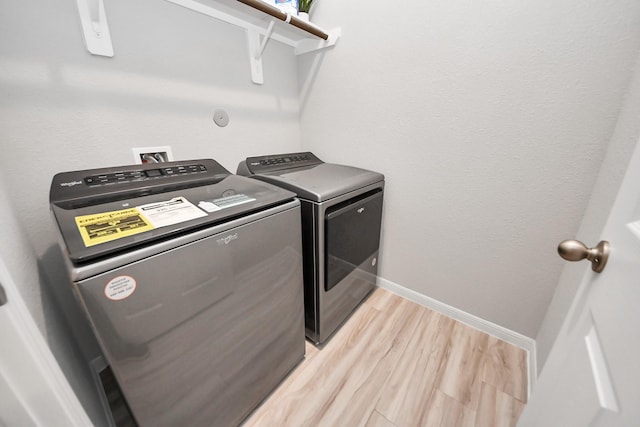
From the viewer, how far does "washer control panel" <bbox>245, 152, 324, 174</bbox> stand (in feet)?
4.24

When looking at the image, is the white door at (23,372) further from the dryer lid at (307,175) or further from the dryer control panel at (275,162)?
the dryer control panel at (275,162)

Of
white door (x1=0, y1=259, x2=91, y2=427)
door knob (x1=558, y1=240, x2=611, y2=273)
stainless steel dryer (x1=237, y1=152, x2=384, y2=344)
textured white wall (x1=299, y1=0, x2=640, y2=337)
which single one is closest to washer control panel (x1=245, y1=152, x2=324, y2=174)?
stainless steel dryer (x1=237, y1=152, x2=384, y2=344)

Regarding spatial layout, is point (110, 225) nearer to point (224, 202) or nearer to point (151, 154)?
point (224, 202)

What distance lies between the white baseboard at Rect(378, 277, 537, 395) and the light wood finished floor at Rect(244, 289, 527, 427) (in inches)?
1.1

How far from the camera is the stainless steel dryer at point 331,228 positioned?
3.49 ft

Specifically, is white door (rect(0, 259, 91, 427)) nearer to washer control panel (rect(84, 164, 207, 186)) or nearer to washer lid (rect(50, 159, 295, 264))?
washer lid (rect(50, 159, 295, 264))

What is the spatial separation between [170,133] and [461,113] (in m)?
1.42

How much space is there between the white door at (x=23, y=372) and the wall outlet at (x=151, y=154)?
0.79m

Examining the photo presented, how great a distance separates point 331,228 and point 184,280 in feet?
2.08

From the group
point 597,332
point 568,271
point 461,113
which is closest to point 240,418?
point 597,332

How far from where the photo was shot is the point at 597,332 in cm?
42

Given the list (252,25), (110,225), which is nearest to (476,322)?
(110,225)

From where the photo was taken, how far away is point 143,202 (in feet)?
2.48

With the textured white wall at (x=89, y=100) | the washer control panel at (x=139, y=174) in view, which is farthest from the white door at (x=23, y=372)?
the washer control panel at (x=139, y=174)
